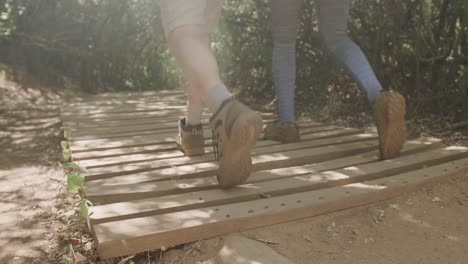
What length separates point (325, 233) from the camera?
4.96 ft

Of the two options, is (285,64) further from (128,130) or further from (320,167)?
(128,130)

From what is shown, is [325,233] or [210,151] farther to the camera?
[210,151]

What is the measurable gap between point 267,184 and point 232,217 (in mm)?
401

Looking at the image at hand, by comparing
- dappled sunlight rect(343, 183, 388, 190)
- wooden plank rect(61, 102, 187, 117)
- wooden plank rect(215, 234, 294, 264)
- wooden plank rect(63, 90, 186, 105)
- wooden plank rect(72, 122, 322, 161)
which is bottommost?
wooden plank rect(215, 234, 294, 264)

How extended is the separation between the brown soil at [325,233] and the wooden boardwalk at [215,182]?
1.7 inches

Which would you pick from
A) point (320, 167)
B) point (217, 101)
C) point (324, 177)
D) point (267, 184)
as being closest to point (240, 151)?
point (217, 101)

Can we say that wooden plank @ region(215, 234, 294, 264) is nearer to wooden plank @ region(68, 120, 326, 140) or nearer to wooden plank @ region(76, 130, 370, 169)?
wooden plank @ region(76, 130, 370, 169)

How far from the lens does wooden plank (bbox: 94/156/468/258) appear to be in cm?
135

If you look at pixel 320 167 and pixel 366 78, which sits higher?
pixel 366 78

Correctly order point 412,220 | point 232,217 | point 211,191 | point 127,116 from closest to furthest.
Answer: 1. point 232,217
2. point 412,220
3. point 211,191
4. point 127,116

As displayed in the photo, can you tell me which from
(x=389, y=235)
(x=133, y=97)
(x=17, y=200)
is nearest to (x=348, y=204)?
(x=389, y=235)

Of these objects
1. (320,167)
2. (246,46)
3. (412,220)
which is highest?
(246,46)

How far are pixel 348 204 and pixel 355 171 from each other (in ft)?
1.24

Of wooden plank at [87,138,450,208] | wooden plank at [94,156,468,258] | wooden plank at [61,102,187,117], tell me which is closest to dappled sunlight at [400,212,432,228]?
wooden plank at [94,156,468,258]
